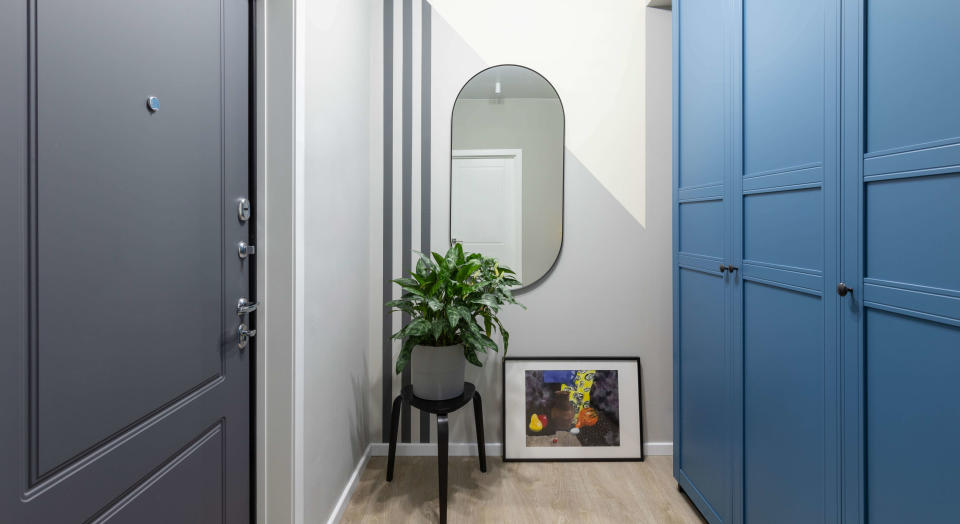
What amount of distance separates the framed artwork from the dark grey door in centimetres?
144

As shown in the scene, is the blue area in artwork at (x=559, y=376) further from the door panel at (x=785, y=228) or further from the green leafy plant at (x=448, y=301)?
the door panel at (x=785, y=228)

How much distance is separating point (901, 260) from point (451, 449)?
204cm

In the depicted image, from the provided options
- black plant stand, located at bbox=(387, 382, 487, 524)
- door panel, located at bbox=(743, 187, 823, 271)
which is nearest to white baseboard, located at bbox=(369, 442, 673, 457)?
black plant stand, located at bbox=(387, 382, 487, 524)

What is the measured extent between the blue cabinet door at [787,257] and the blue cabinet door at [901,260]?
55 mm

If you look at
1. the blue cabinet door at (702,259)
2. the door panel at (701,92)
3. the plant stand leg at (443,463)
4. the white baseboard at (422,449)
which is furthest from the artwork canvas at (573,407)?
the door panel at (701,92)

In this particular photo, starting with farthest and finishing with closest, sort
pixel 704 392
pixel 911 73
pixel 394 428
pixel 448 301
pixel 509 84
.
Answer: pixel 509 84 → pixel 394 428 → pixel 448 301 → pixel 704 392 → pixel 911 73

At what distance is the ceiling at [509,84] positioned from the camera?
237cm

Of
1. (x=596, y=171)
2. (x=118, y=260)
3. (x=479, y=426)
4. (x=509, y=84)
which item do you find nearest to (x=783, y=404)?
(x=479, y=426)

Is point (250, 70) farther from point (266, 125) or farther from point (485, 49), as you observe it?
point (485, 49)

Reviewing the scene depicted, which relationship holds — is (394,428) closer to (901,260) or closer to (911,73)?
(901,260)

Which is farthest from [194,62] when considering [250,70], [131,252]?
[131,252]

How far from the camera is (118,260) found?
82 centimetres

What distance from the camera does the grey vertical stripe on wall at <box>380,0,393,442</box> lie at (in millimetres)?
2365

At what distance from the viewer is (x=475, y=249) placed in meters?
2.40
